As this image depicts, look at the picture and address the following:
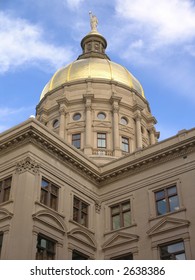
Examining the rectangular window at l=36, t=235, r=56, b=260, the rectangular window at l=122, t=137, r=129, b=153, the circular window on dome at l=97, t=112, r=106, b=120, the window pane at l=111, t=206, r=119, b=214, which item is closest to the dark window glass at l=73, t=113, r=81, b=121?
the circular window on dome at l=97, t=112, r=106, b=120

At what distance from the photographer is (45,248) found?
26328 mm

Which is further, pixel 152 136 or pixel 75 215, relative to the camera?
pixel 152 136

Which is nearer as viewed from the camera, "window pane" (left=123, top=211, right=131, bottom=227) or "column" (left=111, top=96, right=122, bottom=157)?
"window pane" (left=123, top=211, right=131, bottom=227)

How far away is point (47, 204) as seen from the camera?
92.3 ft

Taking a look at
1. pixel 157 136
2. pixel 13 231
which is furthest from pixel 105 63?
pixel 13 231

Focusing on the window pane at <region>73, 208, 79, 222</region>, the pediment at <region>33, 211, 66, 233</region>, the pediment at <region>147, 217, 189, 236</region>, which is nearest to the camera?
the pediment at <region>33, 211, 66, 233</region>

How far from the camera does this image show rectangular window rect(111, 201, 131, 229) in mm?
30906

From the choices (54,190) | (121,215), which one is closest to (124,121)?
(121,215)

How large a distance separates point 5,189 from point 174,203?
1082cm

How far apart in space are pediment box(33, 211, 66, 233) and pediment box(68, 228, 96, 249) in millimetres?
871

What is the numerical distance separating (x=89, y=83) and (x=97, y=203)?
79.2 feet

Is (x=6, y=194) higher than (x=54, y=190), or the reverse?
(x=54, y=190)

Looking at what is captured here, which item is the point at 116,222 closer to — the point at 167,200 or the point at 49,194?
the point at 167,200

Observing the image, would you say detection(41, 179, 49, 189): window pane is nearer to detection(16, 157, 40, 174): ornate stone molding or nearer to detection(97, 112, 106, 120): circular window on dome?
detection(16, 157, 40, 174): ornate stone molding
